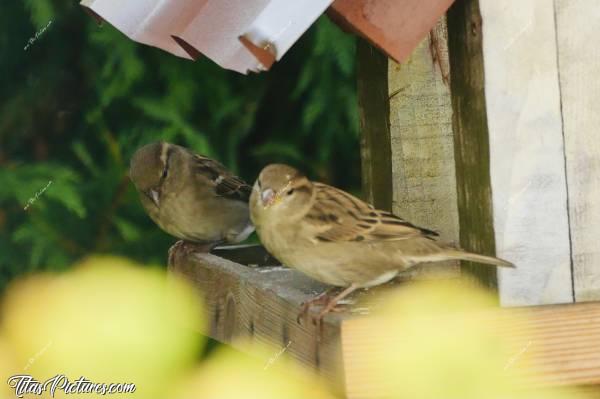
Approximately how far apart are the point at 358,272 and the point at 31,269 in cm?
161

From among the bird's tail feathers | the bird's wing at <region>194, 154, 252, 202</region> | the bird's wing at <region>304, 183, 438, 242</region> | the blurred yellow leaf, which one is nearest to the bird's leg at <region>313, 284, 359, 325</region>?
the bird's wing at <region>304, 183, 438, 242</region>

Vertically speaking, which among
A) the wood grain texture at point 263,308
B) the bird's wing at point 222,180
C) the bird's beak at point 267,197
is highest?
the bird's beak at point 267,197

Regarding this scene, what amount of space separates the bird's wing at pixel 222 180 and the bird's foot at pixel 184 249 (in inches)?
6.8

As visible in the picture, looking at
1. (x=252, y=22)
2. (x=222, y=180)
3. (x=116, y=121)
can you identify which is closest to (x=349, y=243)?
(x=252, y=22)

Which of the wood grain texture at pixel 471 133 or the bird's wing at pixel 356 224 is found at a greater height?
the wood grain texture at pixel 471 133

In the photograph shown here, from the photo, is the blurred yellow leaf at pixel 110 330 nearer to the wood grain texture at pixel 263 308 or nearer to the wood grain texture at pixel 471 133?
the wood grain texture at pixel 263 308

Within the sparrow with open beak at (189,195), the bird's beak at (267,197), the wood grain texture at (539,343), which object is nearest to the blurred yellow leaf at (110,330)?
the wood grain texture at (539,343)

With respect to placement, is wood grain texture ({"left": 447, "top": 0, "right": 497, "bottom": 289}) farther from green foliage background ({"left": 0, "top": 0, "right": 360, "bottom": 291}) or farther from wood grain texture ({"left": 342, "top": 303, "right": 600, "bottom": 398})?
green foliage background ({"left": 0, "top": 0, "right": 360, "bottom": 291})

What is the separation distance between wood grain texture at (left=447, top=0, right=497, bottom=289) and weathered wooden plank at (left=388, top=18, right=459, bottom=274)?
43cm

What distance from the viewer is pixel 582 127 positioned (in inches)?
65.0

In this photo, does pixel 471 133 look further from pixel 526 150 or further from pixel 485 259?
pixel 485 259

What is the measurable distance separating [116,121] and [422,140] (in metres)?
1.52

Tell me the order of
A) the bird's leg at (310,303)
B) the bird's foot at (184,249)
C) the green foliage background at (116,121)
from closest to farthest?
the bird's leg at (310,303)
the bird's foot at (184,249)
the green foliage background at (116,121)

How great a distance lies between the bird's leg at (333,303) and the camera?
162 centimetres
